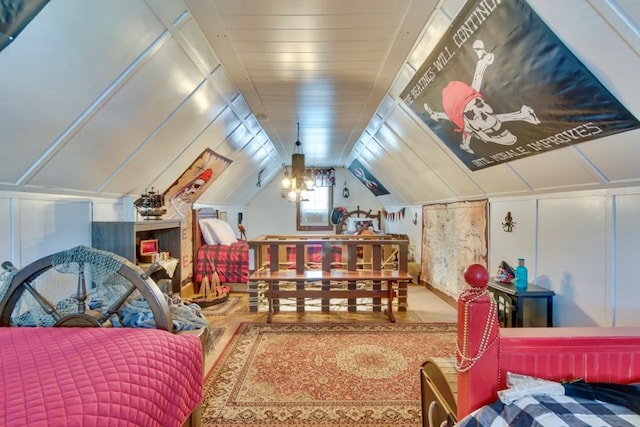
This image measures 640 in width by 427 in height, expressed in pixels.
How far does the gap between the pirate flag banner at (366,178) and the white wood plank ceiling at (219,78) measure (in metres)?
3.04

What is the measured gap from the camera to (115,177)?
266 centimetres

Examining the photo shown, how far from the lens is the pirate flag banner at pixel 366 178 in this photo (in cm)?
660

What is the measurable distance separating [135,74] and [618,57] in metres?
2.41

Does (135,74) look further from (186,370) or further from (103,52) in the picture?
(186,370)

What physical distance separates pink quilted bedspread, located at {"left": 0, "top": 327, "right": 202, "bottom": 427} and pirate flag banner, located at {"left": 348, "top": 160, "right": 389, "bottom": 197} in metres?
5.61

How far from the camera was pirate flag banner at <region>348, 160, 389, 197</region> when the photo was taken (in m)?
6.60

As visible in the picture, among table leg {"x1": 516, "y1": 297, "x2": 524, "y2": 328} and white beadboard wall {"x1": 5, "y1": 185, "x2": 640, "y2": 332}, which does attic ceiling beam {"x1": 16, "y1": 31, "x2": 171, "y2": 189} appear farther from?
table leg {"x1": 516, "y1": 297, "x2": 524, "y2": 328}

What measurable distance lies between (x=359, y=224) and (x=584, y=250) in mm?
5134

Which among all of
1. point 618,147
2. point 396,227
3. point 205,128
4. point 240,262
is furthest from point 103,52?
point 396,227

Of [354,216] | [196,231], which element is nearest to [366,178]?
[354,216]

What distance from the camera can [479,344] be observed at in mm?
1060

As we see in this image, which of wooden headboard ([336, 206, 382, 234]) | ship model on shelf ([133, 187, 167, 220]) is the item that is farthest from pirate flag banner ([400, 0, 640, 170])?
wooden headboard ([336, 206, 382, 234])

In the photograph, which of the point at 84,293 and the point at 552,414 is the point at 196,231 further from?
the point at 552,414

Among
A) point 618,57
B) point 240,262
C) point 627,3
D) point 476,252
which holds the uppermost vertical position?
point 627,3
